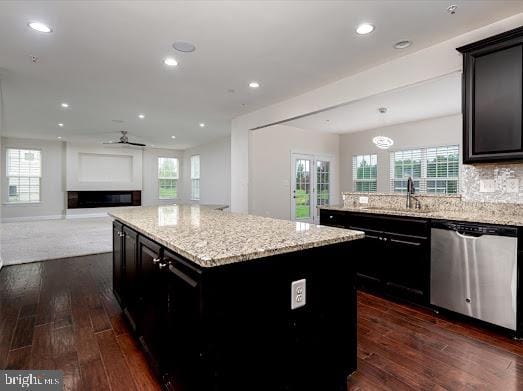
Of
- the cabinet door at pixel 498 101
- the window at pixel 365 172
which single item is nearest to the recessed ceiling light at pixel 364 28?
the cabinet door at pixel 498 101

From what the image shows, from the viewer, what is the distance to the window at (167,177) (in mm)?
11969

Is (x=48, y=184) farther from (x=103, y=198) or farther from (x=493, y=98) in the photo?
(x=493, y=98)

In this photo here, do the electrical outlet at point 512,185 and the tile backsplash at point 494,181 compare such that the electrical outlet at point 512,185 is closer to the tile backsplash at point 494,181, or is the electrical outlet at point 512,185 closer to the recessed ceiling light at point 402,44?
the tile backsplash at point 494,181

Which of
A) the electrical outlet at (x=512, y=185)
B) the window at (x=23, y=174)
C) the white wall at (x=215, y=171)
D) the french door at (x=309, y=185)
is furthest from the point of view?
the window at (x=23, y=174)

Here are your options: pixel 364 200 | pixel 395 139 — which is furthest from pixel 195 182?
pixel 364 200

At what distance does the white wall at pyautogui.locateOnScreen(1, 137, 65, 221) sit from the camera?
9295 millimetres

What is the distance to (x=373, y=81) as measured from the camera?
362cm

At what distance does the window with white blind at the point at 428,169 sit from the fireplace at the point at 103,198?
9212 mm

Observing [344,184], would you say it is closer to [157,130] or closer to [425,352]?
[157,130]

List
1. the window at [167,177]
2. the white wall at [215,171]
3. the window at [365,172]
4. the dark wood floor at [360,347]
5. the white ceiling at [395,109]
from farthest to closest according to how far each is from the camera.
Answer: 1. the window at [167,177]
2. the white wall at [215,171]
3. the window at [365,172]
4. the white ceiling at [395,109]
5. the dark wood floor at [360,347]

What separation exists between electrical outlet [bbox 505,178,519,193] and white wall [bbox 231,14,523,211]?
3.84ft

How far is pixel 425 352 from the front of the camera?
2045 mm

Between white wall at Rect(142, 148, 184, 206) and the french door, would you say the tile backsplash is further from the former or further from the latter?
white wall at Rect(142, 148, 184, 206)

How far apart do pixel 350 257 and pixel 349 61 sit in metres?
2.73
